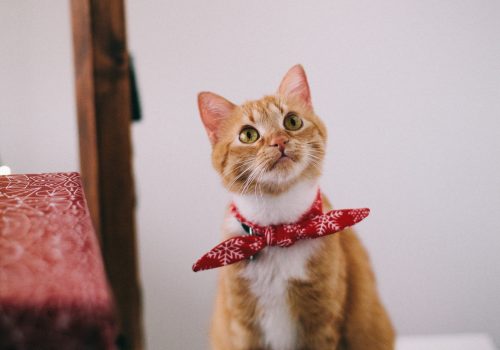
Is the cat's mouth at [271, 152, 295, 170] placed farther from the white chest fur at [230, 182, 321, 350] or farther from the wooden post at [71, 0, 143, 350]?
the wooden post at [71, 0, 143, 350]

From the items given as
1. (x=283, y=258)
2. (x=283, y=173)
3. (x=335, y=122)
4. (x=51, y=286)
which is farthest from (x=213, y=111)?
(x=51, y=286)

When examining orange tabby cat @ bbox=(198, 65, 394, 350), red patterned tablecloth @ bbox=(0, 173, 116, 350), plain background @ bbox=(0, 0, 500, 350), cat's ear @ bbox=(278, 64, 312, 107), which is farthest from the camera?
plain background @ bbox=(0, 0, 500, 350)

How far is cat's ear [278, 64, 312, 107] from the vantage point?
80cm

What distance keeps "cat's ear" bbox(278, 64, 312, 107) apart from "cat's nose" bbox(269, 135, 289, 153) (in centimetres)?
13

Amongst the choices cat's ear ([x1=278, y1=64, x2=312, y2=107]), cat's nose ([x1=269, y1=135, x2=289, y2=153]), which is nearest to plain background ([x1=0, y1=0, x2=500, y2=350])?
cat's ear ([x1=278, y1=64, x2=312, y2=107])

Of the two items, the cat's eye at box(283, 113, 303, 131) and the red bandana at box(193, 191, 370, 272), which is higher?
the cat's eye at box(283, 113, 303, 131)

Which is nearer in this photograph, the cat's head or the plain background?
the cat's head

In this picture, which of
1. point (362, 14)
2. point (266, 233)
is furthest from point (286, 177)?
point (362, 14)

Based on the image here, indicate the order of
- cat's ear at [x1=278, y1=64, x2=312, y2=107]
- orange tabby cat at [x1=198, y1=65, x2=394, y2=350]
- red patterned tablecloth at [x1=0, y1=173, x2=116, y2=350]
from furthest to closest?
cat's ear at [x1=278, y1=64, x2=312, y2=107] → orange tabby cat at [x1=198, y1=65, x2=394, y2=350] → red patterned tablecloth at [x1=0, y1=173, x2=116, y2=350]

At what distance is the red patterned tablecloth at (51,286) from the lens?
0.12 meters

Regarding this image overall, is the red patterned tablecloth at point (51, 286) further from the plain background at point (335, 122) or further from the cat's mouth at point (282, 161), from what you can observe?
the plain background at point (335, 122)

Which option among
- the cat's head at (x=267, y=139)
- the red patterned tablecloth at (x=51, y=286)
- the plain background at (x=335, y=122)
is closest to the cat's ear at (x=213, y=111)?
the cat's head at (x=267, y=139)

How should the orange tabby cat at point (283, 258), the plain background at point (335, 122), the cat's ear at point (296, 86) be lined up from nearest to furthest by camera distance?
the orange tabby cat at point (283, 258)
the cat's ear at point (296, 86)
the plain background at point (335, 122)

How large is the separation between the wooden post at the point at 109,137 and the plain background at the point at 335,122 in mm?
386
